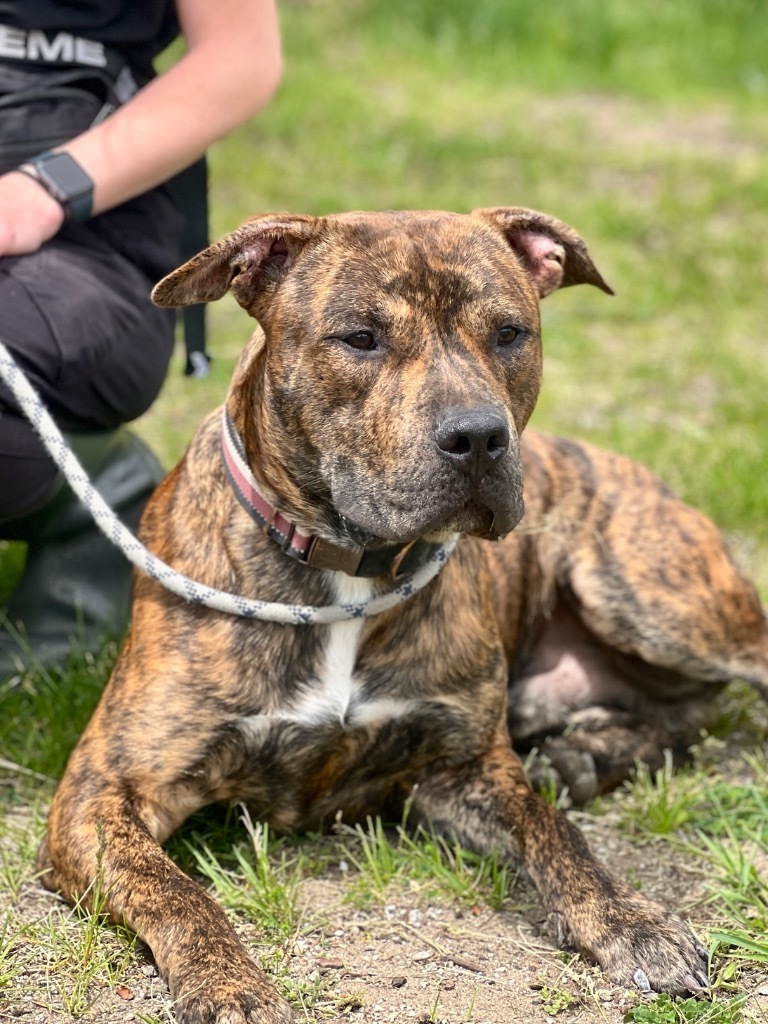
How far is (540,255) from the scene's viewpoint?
11.0 ft

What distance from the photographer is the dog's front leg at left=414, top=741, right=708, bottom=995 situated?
2895mm

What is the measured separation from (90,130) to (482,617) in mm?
1638

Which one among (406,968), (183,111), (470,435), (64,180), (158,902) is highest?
(183,111)

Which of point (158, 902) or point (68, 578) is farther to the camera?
point (68, 578)

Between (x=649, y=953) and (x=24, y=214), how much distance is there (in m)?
2.27

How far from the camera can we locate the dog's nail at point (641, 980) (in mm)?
2852

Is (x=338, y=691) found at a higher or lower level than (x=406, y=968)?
higher

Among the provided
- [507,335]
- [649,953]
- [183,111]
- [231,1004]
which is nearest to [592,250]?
[183,111]

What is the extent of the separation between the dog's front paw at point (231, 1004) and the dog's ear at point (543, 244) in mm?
1669

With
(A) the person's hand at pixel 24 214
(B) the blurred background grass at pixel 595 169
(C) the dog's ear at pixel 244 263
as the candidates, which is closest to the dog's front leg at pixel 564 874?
(C) the dog's ear at pixel 244 263

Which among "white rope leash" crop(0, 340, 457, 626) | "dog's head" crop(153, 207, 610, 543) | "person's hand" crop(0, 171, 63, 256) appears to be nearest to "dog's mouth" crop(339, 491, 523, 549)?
"dog's head" crop(153, 207, 610, 543)

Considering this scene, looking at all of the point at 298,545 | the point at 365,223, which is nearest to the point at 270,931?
the point at 298,545

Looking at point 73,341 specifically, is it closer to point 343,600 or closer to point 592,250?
point 343,600

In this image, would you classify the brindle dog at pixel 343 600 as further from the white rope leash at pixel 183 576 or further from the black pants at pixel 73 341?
the black pants at pixel 73 341
